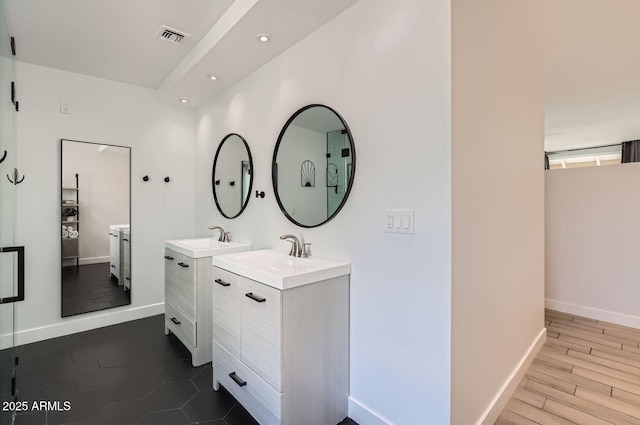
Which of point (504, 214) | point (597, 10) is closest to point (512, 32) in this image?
point (597, 10)

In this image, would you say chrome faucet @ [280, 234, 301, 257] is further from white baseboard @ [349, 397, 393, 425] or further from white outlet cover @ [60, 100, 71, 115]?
white outlet cover @ [60, 100, 71, 115]

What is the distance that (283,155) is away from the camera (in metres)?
2.35

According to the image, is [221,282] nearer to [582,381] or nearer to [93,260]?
[93,260]

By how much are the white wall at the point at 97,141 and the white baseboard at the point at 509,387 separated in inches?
130

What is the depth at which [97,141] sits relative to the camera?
308cm

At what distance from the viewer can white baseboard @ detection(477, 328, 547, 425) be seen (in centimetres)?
168

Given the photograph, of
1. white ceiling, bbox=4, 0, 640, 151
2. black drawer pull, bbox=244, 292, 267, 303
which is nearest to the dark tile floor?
white ceiling, bbox=4, 0, 640, 151

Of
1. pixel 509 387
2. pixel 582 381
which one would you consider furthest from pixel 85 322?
pixel 582 381

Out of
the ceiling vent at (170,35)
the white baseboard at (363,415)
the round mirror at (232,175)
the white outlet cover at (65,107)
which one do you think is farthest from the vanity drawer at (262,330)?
the white outlet cover at (65,107)

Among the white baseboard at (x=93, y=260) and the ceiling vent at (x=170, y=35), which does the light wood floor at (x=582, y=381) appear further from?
the white baseboard at (x=93, y=260)

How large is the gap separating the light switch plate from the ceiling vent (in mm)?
2126

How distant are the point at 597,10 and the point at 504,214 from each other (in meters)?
1.72

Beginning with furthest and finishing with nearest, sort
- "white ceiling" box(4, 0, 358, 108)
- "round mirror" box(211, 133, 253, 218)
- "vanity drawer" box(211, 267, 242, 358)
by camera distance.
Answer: "round mirror" box(211, 133, 253, 218) → "white ceiling" box(4, 0, 358, 108) → "vanity drawer" box(211, 267, 242, 358)

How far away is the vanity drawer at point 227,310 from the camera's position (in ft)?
5.99
